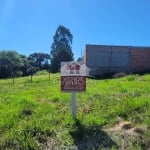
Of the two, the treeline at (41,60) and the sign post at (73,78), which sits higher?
the treeline at (41,60)

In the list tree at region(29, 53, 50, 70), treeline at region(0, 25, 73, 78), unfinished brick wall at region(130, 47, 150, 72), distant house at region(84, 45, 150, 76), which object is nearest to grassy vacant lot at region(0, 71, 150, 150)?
distant house at region(84, 45, 150, 76)

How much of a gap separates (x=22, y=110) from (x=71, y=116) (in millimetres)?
1403

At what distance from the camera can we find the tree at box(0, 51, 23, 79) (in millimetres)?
59981

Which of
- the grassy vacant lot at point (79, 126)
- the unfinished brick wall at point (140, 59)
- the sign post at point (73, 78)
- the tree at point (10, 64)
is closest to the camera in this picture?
the grassy vacant lot at point (79, 126)

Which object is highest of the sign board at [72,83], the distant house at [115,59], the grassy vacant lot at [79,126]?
the distant house at [115,59]

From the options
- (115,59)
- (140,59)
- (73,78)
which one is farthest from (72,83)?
(140,59)

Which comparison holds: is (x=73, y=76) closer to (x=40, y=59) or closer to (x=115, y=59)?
(x=115, y=59)

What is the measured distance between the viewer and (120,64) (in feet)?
133

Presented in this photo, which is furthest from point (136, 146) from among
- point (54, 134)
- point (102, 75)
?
point (102, 75)

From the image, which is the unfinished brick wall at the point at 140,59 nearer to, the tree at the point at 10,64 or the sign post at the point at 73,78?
the tree at the point at 10,64

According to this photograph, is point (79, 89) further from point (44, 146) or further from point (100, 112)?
point (44, 146)

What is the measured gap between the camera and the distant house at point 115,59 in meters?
39.7

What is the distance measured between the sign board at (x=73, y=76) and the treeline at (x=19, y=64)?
167 feet

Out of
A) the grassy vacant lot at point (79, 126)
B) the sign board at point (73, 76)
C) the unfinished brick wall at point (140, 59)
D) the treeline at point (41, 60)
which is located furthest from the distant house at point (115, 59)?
the sign board at point (73, 76)
